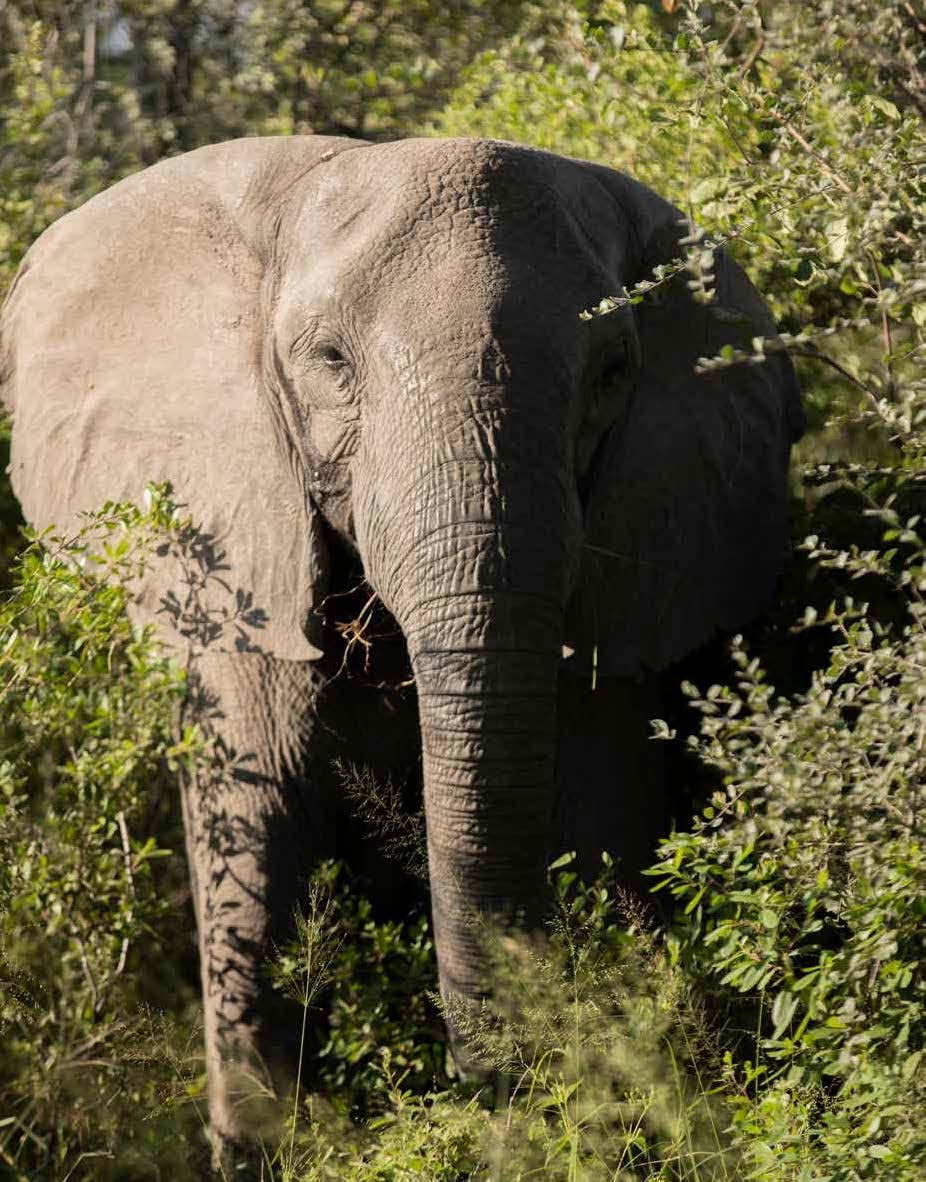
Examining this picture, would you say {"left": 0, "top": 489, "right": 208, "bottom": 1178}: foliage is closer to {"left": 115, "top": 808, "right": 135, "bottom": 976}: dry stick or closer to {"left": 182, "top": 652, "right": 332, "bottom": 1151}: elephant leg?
{"left": 115, "top": 808, "right": 135, "bottom": 976}: dry stick

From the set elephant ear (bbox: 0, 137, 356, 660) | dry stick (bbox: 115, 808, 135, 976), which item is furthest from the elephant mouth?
dry stick (bbox: 115, 808, 135, 976)

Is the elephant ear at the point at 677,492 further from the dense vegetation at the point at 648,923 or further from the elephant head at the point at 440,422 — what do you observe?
the dense vegetation at the point at 648,923

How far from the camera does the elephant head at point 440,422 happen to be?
13.0 ft

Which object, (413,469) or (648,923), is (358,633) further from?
(648,923)

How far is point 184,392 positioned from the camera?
A: 4.59m

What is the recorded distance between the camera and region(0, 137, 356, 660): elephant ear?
173 inches

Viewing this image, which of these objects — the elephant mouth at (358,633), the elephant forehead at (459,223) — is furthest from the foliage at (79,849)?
the elephant forehead at (459,223)

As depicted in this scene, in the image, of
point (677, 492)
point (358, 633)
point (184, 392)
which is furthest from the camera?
point (677, 492)

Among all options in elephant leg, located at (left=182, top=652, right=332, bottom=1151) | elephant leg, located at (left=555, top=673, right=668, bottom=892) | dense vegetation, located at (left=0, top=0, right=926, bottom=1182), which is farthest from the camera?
elephant leg, located at (left=555, top=673, right=668, bottom=892)

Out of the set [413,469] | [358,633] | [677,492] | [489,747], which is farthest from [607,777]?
[413,469]

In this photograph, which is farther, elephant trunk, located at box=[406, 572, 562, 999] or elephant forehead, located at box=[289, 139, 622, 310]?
elephant forehead, located at box=[289, 139, 622, 310]

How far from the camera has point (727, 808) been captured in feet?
13.2

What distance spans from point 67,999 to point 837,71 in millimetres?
2666

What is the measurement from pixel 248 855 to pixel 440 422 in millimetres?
1153
